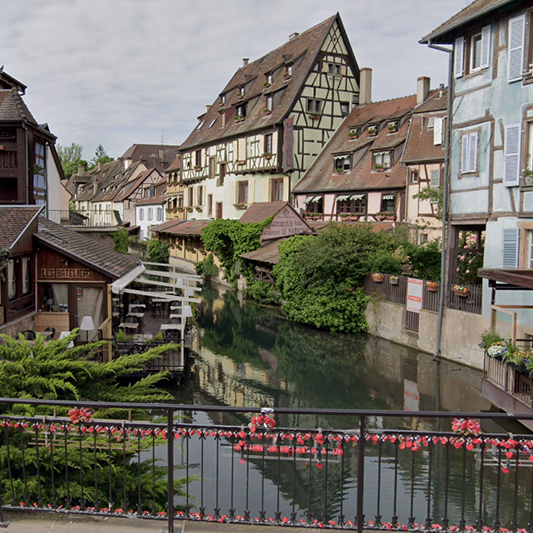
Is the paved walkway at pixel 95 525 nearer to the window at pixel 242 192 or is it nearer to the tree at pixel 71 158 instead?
the window at pixel 242 192

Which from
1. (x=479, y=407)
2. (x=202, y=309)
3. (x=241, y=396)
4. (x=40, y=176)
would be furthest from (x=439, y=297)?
(x=40, y=176)

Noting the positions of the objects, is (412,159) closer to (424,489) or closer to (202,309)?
(202,309)

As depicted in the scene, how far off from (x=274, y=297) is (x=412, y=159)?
9.22 metres

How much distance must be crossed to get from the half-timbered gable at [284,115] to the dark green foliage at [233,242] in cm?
352

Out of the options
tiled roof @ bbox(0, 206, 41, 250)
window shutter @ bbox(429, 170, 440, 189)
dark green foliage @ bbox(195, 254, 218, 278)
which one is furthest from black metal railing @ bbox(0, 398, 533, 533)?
dark green foliage @ bbox(195, 254, 218, 278)

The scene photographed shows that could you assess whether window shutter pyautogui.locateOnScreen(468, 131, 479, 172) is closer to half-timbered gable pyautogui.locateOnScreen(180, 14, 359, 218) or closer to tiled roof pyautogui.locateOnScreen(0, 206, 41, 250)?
tiled roof pyautogui.locateOnScreen(0, 206, 41, 250)

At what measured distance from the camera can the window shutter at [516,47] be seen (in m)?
13.9

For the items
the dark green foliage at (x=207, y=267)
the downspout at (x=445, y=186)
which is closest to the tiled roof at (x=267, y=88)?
the dark green foliage at (x=207, y=267)

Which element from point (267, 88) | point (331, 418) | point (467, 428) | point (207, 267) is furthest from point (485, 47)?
point (207, 267)

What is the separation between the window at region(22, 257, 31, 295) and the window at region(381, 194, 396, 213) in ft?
60.9

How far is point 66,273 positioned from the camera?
1542 cm

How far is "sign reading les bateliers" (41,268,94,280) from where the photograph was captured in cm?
1534

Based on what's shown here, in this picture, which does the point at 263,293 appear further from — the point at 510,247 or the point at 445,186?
the point at 510,247

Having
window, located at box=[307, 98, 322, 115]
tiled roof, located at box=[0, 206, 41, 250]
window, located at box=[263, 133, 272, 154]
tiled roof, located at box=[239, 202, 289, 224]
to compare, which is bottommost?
tiled roof, located at box=[0, 206, 41, 250]
